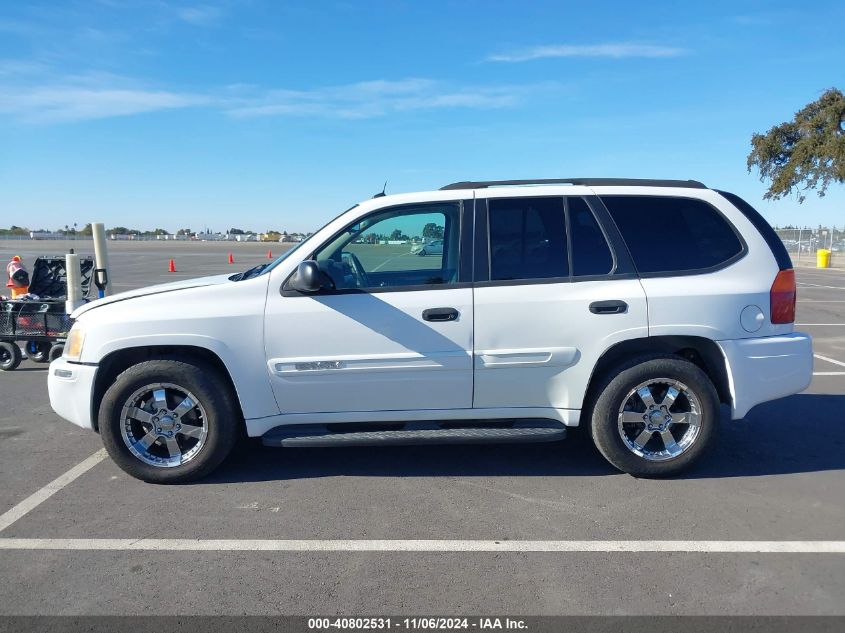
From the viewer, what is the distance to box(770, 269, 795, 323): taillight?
422 centimetres

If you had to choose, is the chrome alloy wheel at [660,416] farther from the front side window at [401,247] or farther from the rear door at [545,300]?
the front side window at [401,247]

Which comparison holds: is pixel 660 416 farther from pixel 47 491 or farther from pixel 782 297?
pixel 47 491

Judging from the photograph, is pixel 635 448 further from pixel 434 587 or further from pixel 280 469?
pixel 280 469

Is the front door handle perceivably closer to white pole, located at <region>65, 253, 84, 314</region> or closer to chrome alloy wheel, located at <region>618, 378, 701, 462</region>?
chrome alloy wheel, located at <region>618, 378, 701, 462</region>

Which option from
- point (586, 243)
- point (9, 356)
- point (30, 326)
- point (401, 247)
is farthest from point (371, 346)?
point (9, 356)

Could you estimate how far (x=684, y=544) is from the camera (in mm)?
3406

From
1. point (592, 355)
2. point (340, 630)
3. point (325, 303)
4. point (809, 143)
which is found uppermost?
point (809, 143)

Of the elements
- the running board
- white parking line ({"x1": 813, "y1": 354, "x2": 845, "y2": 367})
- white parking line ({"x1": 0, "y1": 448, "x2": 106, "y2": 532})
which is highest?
the running board

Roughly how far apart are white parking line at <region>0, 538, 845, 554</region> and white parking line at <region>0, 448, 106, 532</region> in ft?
1.08

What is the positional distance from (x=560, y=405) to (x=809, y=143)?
119 ft

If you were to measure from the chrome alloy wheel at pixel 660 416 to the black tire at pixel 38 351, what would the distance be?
24.3ft

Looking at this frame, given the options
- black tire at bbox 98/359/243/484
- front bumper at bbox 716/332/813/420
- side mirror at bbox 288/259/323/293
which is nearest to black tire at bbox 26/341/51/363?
black tire at bbox 98/359/243/484

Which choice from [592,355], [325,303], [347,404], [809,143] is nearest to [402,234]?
[325,303]

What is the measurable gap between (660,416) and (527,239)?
1.49 meters
